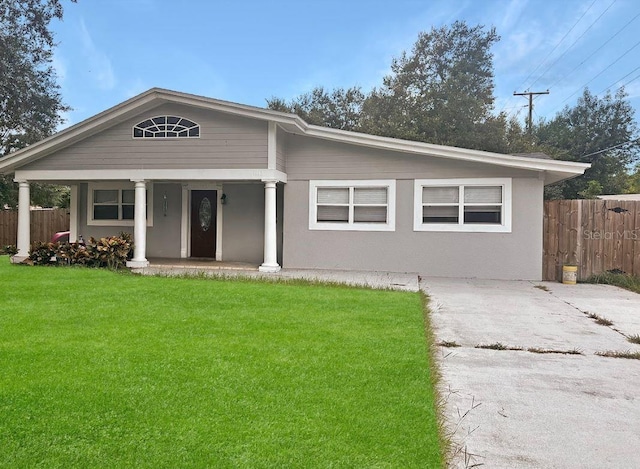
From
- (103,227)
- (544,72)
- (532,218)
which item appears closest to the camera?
(532,218)

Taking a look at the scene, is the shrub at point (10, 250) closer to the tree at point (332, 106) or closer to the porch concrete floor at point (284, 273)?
the porch concrete floor at point (284, 273)

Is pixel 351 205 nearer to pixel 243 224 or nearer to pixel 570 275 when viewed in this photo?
pixel 243 224

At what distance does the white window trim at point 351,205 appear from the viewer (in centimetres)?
1094

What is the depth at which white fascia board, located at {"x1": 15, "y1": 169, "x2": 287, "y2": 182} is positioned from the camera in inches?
426

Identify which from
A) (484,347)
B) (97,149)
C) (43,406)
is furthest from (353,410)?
(97,149)

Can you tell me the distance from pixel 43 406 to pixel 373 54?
1248 inches

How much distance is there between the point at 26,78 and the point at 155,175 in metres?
13.2

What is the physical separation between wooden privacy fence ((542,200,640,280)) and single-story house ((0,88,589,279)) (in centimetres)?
46

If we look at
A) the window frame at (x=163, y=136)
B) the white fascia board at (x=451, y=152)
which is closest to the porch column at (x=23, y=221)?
the window frame at (x=163, y=136)

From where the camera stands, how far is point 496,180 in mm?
10352

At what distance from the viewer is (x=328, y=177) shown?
11.2 m

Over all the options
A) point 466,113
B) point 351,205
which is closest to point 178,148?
point 351,205

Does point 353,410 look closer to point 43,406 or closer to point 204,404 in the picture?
point 204,404

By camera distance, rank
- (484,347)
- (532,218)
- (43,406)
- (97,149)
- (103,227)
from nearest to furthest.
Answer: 1. (43,406)
2. (484,347)
3. (532,218)
4. (97,149)
5. (103,227)
